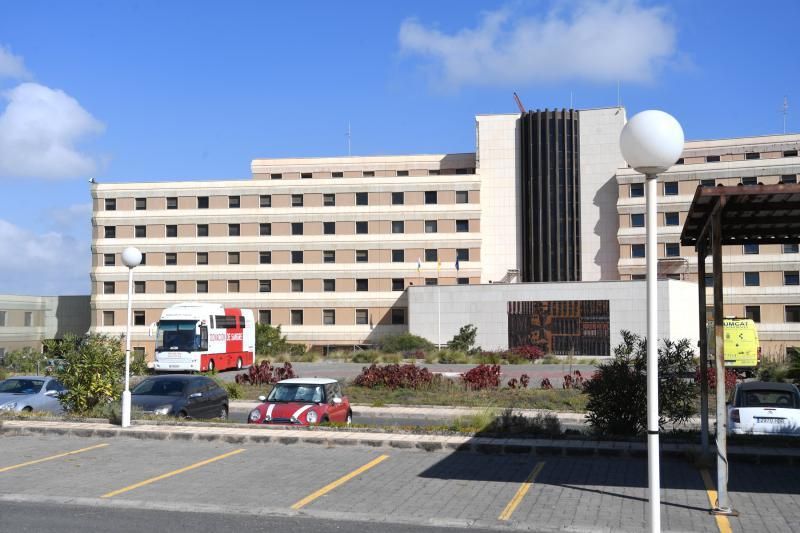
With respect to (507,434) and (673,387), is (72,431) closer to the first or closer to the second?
(507,434)

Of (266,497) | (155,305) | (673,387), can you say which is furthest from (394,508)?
(155,305)

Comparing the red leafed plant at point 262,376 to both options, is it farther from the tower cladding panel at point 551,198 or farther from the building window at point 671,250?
the building window at point 671,250

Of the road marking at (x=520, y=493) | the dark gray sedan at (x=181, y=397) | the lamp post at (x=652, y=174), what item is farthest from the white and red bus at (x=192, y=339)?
the lamp post at (x=652, y=174)

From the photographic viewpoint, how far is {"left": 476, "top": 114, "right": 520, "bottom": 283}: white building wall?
224ft

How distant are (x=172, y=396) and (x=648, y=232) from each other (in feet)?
50.4

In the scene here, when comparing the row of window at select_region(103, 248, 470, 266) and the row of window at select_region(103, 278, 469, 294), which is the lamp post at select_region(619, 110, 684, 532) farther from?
the row of window at select_region(103, 278, 469, 294)

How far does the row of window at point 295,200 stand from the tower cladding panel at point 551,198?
5686mm

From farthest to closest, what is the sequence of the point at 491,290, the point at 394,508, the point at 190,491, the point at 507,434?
the point at 491,290
the point at 507,434
the point at 190,491
the point at 394,508

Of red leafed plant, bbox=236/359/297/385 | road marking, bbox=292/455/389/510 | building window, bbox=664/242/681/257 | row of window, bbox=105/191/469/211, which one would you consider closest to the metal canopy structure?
road marking, bbox=292/455/389/510

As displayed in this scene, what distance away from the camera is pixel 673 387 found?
15.6m

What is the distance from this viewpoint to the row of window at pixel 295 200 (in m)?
67.1

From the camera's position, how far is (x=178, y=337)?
130ft

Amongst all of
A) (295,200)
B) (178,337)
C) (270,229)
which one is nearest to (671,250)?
(295,200)

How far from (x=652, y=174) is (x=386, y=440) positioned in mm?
8185
